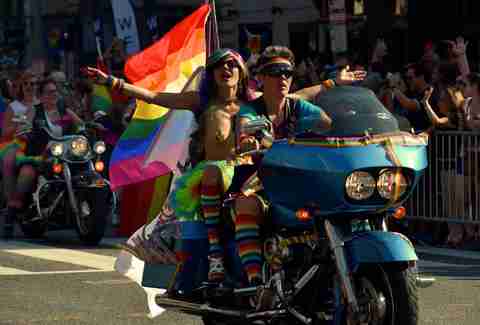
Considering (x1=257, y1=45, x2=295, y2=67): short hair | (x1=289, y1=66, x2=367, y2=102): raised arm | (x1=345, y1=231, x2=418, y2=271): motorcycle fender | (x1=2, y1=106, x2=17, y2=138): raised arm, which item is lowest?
(x1=2, y1=106, x2=17, y2=138): raised arm

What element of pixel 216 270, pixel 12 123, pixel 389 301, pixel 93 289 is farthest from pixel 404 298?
pixel 12 123

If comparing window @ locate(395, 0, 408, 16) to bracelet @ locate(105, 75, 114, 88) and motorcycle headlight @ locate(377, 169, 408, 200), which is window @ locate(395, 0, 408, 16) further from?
motorcycle headlight @ locate(377, 169, 408, 200)

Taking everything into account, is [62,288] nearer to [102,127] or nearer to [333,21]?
[102,127]

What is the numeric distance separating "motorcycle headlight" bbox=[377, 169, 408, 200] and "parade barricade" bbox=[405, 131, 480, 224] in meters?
8.15

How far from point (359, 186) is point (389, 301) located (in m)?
0.60

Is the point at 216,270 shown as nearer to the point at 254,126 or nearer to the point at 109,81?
the point at 254,126

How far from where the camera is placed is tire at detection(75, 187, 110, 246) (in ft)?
54.9

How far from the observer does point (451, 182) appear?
17.0 meters

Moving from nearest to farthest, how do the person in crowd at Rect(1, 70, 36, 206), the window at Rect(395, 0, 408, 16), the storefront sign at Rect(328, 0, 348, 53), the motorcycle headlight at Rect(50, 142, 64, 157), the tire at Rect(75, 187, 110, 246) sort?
the tire at Rect(75, 187, 110, 246), the motorcycle headlight at Rect(50, 142, 64, 157), the person in crowd at Rect(1, 70, 36, 206), the storefront sign at Rect(328, 0, 348, 53), the window at Rect(395, 0, 408, 16)

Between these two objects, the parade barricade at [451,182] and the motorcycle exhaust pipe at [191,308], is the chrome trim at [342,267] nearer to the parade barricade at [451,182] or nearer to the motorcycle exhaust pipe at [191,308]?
the motorcycle exhaust pipe at [191,308]

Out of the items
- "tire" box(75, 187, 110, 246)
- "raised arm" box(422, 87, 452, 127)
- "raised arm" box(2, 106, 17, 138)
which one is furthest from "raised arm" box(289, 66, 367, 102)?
"raised arm" box(2, 106, 17, 138)

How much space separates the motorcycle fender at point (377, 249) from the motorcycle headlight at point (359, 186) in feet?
0.64

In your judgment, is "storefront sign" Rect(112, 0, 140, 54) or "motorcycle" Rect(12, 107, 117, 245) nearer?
"motorcycle" Rect(12, 107, 117, 245)

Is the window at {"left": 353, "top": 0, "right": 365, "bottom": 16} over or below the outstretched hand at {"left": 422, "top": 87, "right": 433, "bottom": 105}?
over
